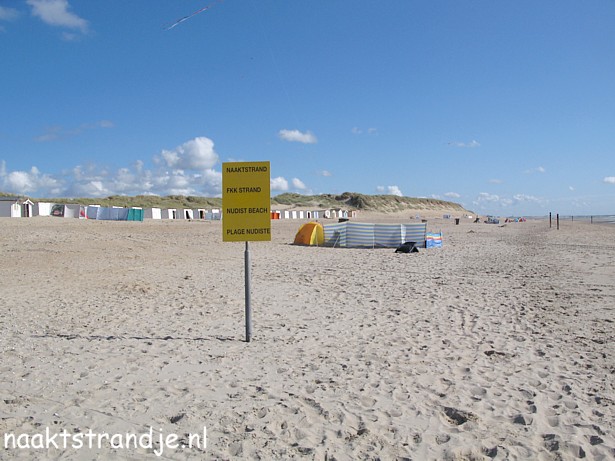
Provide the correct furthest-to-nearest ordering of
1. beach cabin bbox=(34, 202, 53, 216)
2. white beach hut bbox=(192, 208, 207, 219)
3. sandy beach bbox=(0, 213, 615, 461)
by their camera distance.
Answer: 1. white beach hut bbox=(192, 208, 207, 219)
2. beach cabin bbox=(34, 202, 53, 216)
3. sandy beach bbox=(0, 213, 615, 461)

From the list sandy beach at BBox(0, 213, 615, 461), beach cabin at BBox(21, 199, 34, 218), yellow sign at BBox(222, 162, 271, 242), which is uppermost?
beach cabin at BBox(21, 199, 34, 218)

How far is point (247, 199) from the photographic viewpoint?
6.00 meters

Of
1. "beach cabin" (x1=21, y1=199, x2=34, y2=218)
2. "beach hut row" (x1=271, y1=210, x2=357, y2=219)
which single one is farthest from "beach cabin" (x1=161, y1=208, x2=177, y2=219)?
"beach cabin" (x1=21, y1=199, x2=34, y2=218)

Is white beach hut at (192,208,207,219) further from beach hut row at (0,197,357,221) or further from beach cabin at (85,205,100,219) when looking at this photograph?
beach cabin at (85,205,100,219)

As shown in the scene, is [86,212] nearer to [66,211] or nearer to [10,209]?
[66,211]

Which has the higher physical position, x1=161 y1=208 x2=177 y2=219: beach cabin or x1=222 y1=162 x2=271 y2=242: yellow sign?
x1=161 y1=208 x2=177 y2=219: beach cabin

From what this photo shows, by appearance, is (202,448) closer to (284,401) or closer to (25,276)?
(284,401)

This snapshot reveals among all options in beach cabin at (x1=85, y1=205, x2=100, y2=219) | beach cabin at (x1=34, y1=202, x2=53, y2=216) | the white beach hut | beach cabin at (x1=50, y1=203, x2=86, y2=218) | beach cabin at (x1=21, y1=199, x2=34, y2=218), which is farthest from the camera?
the white beach hut

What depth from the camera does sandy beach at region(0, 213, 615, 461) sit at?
3.54 m

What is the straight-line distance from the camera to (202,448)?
3416 mm

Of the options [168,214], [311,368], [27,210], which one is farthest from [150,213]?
[311,368]

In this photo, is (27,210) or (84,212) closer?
(27,210)

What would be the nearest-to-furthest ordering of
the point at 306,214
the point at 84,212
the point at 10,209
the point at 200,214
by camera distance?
the point at 10,209 < the point at 84,212 < the point at 200,214 < the point at 306,214

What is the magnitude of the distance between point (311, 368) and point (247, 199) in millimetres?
2248
